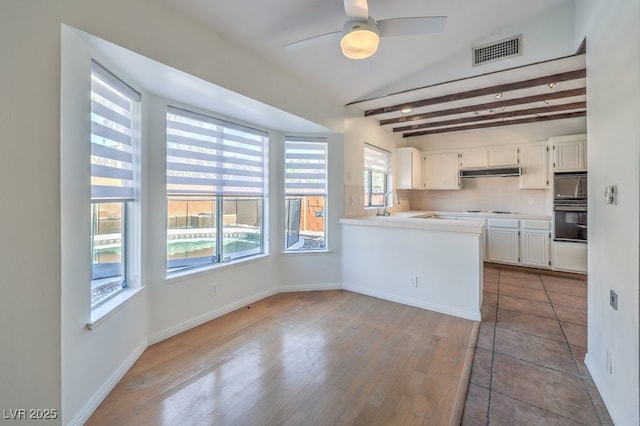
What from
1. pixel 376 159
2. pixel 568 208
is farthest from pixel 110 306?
pixel 568 208

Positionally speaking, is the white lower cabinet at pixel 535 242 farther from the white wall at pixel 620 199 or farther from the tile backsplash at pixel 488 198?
the white wall at pixel 620 199

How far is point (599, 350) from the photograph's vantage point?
1.76m

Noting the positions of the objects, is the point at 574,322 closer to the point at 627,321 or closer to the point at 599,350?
the point at 599,350

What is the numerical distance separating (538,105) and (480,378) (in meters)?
3.82

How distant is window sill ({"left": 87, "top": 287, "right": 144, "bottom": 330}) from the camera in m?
1.65

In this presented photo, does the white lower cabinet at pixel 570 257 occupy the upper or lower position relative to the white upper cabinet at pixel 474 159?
lower

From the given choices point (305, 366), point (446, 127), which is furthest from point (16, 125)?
point (446, 127)

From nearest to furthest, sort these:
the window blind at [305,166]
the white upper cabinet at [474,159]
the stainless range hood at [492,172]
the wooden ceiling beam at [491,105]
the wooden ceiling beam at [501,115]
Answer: the wooden ceiling beam at [491,105], the window blind at [305,166], the wooden ceiling beam at [501,115], the stainless range hood at [492,172], the white upper cabinet at [474,159]

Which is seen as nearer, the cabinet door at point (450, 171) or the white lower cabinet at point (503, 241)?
→ the white lower cabinet at point (503, 241)

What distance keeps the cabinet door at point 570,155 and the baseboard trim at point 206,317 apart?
15.9 feet

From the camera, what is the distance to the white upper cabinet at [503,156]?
488cm

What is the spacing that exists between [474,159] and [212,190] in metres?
4.80

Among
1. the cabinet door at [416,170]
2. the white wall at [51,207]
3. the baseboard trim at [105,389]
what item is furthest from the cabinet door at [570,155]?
the baseboard trim at [105,389]

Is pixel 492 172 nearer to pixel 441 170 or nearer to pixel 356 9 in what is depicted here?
pixel 441 170
